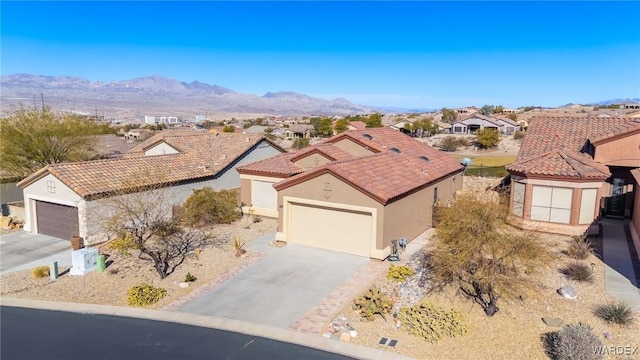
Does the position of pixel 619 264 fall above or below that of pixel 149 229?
below

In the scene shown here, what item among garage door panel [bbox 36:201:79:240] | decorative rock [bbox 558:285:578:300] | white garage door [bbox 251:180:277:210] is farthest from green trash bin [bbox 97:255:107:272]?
decorative rock [bbox 558:285:578:300]

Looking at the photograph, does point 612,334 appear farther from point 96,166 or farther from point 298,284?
point 96,166

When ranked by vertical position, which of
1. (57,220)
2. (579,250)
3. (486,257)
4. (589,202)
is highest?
(589,202)

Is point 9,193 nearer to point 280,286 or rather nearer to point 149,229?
point 149,229

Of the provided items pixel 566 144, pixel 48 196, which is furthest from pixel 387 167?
pixel 48 196

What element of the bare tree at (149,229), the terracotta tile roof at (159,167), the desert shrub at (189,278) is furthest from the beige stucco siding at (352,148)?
the desert shrub at (189,278)

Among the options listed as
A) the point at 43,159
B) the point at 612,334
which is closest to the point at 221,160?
the point at 43,159

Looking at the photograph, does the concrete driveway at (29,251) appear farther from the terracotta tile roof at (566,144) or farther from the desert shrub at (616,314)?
the terracotta tile roof at (566,144)
